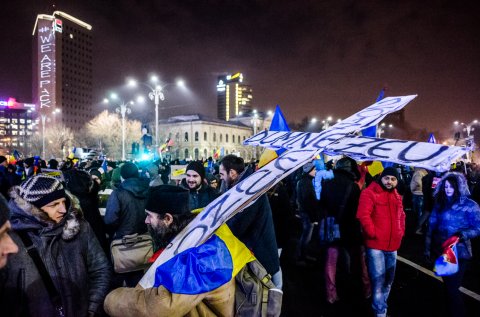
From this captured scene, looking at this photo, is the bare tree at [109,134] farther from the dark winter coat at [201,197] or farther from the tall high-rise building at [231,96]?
the tall high-rise building at [231,96]

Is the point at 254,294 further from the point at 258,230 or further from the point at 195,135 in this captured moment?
the point at 195,135

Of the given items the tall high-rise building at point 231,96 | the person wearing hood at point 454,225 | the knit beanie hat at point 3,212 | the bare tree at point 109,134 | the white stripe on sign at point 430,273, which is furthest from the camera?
the tall high-rise building at point 231,96

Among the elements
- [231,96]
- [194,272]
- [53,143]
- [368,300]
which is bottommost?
[368,300]

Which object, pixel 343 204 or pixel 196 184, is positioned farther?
pixel 196 184

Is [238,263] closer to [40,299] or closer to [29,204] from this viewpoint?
[40,299]

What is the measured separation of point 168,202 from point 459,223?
3521 millimetres

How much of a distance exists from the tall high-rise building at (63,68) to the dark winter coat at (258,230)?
125470mm

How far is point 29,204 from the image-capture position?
2.34 meters

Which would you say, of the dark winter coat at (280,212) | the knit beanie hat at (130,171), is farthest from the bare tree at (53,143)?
the dark winter coat at (280,212)

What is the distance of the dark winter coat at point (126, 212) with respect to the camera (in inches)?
163

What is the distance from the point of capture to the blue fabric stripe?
1704 mm

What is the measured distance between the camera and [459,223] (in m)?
3.96

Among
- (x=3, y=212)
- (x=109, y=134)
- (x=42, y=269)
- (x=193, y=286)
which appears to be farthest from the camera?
(x=109, y=134)

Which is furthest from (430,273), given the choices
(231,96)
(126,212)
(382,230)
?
(231,96)
